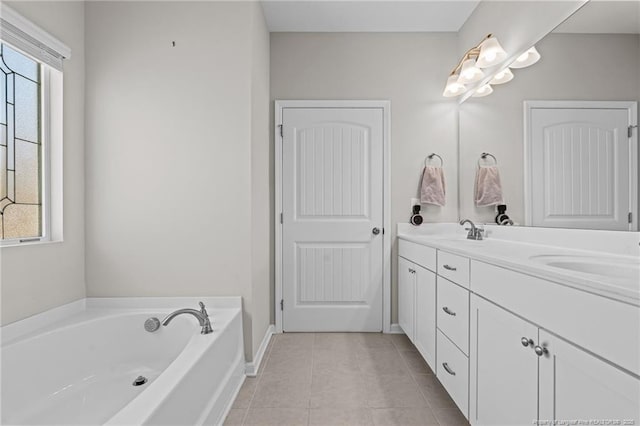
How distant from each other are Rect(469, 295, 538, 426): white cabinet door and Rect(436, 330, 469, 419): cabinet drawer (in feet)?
0.21

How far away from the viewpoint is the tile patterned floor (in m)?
1.80

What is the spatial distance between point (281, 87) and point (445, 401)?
2.66m

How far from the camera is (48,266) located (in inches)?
76.9

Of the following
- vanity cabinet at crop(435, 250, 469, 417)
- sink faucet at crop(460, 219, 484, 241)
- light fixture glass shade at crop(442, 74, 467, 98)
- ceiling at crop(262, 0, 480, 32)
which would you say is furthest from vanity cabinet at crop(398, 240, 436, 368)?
ceiling at crop(262, 0, 480, 32)

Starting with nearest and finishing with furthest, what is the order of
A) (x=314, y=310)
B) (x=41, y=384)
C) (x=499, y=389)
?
(x=499, y=389) < (x=41, y=384) < (x=314, y=310)

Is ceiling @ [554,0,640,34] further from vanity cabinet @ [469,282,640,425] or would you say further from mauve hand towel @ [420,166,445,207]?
mauve hand towel @ [420,166,445,207]

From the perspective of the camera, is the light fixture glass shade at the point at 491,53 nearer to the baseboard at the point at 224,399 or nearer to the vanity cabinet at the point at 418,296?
the vanity cabinet at the point at 418,296

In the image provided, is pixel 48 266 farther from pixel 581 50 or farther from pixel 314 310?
pixel 581 50

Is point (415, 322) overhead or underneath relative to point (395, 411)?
overhead

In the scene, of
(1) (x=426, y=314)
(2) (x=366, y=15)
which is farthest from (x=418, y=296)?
(2) (x=366, y=15)

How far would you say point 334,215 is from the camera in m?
3.10

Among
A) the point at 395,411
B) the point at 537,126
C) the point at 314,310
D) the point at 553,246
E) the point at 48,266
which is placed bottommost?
the point at 395,411

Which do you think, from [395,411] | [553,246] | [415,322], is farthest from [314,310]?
[553,246]

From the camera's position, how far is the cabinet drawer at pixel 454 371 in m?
1.61
